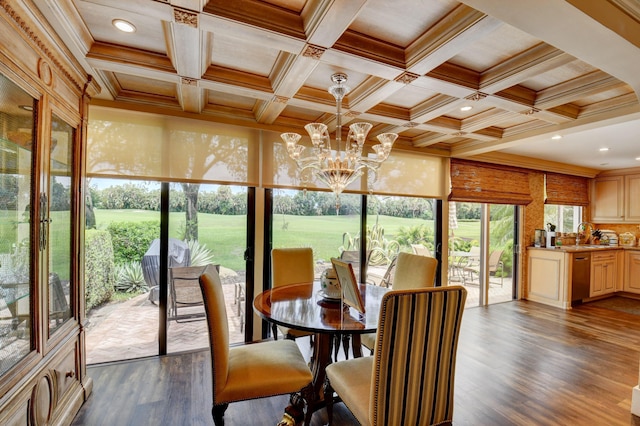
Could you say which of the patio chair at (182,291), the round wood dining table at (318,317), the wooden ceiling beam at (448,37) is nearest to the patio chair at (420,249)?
the round wood dining table at (318,317)

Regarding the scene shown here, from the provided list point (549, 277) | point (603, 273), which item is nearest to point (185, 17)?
point (549, 277)

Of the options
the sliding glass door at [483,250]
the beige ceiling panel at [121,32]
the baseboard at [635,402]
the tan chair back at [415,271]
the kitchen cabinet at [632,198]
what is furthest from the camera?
the kitchen cabinet at [632,198]

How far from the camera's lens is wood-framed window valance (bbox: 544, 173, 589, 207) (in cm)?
560

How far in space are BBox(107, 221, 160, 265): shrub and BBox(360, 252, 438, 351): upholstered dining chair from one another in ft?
7.28

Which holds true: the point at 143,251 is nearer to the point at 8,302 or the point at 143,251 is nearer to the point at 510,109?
the point at 8,302

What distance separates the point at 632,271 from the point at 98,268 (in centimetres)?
810

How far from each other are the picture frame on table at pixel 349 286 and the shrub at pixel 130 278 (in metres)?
2.10

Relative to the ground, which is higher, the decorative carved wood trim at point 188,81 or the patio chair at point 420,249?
the decorative carved wood trim at point 188,81

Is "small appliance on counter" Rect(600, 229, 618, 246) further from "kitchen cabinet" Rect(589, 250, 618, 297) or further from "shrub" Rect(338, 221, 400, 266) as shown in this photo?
"shrub" Rect(338, 221, 400, 266)

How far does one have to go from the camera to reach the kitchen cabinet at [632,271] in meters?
5.44

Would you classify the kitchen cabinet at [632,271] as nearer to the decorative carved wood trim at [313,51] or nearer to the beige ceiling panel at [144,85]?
the decorative carved wood trim at [313,51]

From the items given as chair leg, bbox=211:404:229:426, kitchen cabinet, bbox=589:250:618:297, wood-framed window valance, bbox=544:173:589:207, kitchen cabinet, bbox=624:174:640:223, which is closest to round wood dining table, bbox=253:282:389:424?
chair leg, bbox=211:404:229:426

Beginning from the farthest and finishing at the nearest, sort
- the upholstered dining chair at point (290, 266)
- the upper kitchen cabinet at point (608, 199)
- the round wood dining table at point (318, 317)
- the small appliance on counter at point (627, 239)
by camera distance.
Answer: the small appliance on counter at point (627, 239) → the upper kitchen cabinet at point (608, 199) → the upholstered dining chair at point (290, 266) → the round wood dining table at point (318, 317)

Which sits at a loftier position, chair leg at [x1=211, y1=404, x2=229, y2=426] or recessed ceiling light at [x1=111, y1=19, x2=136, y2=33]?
recessed ceiling light at [x1=111, y1=19, x2=136, y2=33]
